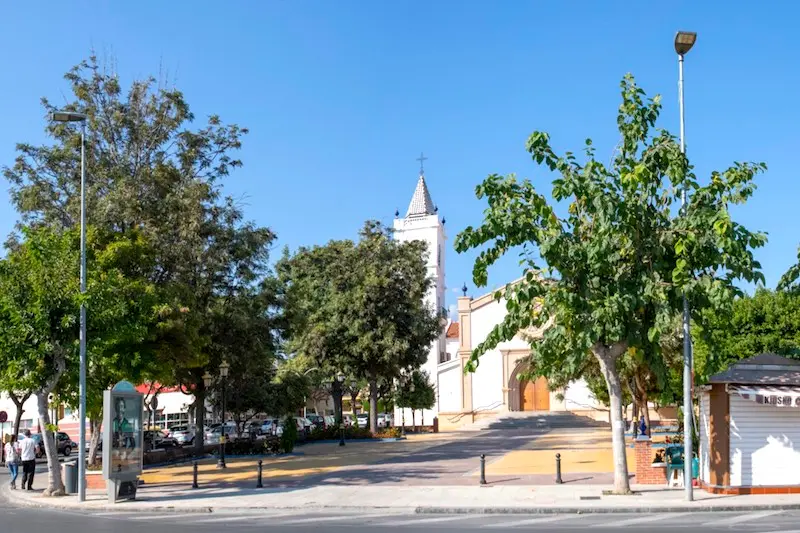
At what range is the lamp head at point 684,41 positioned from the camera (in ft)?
63.3

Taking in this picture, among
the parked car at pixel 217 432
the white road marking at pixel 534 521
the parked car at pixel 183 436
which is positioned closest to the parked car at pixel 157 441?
the parked car at pixel 183 436

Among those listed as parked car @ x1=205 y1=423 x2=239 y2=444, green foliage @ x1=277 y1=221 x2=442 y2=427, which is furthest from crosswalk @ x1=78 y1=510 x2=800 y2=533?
parked car @ x1=205 y1=423 x2=239 y2=444

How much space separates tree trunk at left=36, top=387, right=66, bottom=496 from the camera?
74.3 feet

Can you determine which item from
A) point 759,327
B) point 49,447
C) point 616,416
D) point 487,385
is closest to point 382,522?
point 616,416

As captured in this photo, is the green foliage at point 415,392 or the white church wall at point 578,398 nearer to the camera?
the green foliage at point 415,392

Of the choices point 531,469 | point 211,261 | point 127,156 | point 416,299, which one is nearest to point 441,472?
point 531,469

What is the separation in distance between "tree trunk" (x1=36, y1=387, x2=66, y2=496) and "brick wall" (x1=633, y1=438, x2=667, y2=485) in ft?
50.2

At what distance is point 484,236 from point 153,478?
15.6m

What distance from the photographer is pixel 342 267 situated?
180 feet

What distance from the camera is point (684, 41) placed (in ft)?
63.8

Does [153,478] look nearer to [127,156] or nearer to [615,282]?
[127,156]

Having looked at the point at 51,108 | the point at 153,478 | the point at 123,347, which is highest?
the point at 51,108

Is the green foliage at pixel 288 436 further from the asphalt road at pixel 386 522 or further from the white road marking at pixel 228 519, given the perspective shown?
the white road marking at pixel 228 519

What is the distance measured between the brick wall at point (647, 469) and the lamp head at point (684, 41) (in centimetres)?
974
